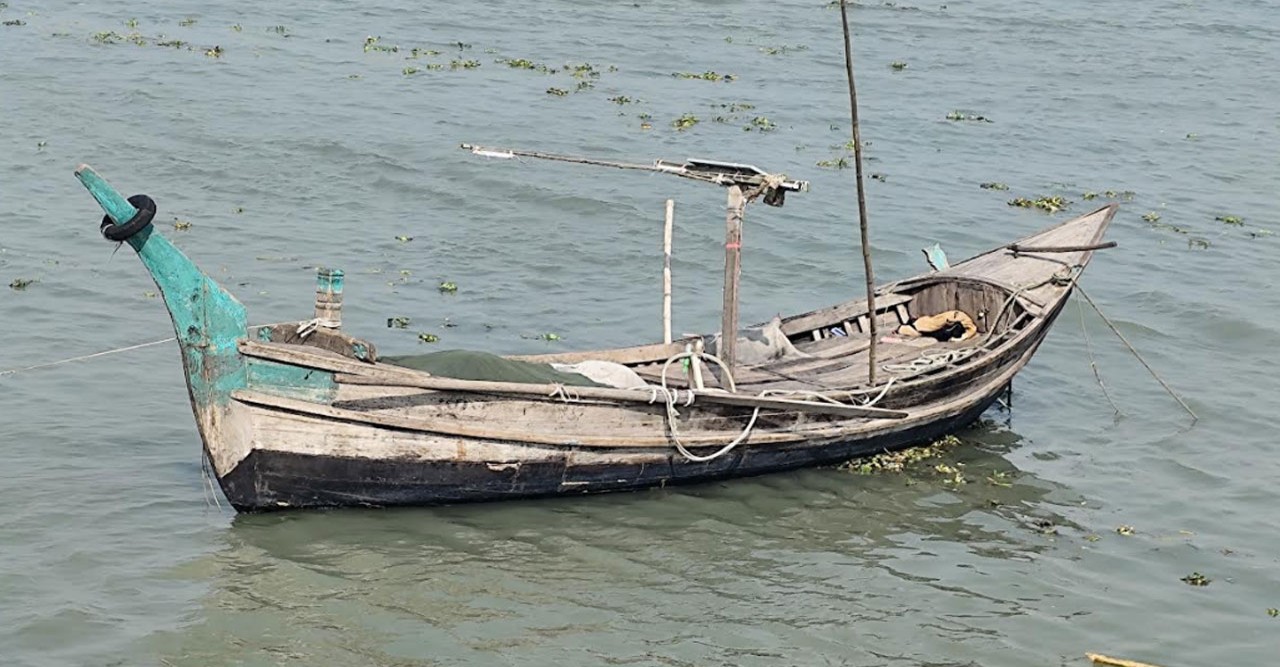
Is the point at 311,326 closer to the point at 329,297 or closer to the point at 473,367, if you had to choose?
the point at 329,297

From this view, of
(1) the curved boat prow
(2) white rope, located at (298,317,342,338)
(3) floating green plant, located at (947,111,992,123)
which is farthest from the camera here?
(3) floating green plant, located at (947,111,992,123)

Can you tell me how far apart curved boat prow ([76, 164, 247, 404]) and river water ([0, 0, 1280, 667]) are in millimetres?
1016

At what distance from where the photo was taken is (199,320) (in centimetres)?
948

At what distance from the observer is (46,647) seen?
8555 millimetres

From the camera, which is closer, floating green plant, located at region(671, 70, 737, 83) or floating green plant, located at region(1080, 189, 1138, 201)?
floating green plant, located at region(1080, 189, 1138, 201)

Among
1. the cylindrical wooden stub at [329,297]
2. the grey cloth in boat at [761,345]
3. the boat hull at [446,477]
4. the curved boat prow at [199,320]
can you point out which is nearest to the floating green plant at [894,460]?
the boat hull at [446,477]

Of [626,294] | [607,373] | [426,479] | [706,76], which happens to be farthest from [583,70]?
[426,479]

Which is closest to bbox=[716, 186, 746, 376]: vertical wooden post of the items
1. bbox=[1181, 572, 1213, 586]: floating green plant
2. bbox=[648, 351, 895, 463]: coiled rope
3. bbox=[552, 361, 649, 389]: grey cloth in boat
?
bbox=[648, 351, 895, 463]: coiled rope

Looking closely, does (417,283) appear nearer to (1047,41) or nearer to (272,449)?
(272,449)

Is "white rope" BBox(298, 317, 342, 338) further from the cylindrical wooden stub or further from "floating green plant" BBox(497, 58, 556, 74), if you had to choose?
"floating green plant" BBox(497, 58, 556, 74)

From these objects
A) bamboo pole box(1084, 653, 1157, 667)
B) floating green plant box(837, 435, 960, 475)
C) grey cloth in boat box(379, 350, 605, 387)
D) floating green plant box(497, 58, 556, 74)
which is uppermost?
floating green plant box(497, 58, 556, 74)

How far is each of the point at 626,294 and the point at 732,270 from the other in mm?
4712

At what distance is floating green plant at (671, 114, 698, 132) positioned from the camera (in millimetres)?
22203

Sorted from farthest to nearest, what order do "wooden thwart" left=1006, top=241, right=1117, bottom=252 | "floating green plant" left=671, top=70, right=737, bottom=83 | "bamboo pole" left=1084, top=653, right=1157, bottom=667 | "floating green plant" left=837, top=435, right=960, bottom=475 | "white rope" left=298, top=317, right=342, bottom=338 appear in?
"floating green plant" left=671, top=70, right=737, bottom=83 → "wooden thwart" left=1006, top=241, right=1117, bottom=252 → "floating green plant" left=837, top=435, right=960, bottom=475 → "white rope" left=298, top=317, right=342, bottom=338 → "bamboo pole" left=1084, top=653, right=1157, bottom=667
